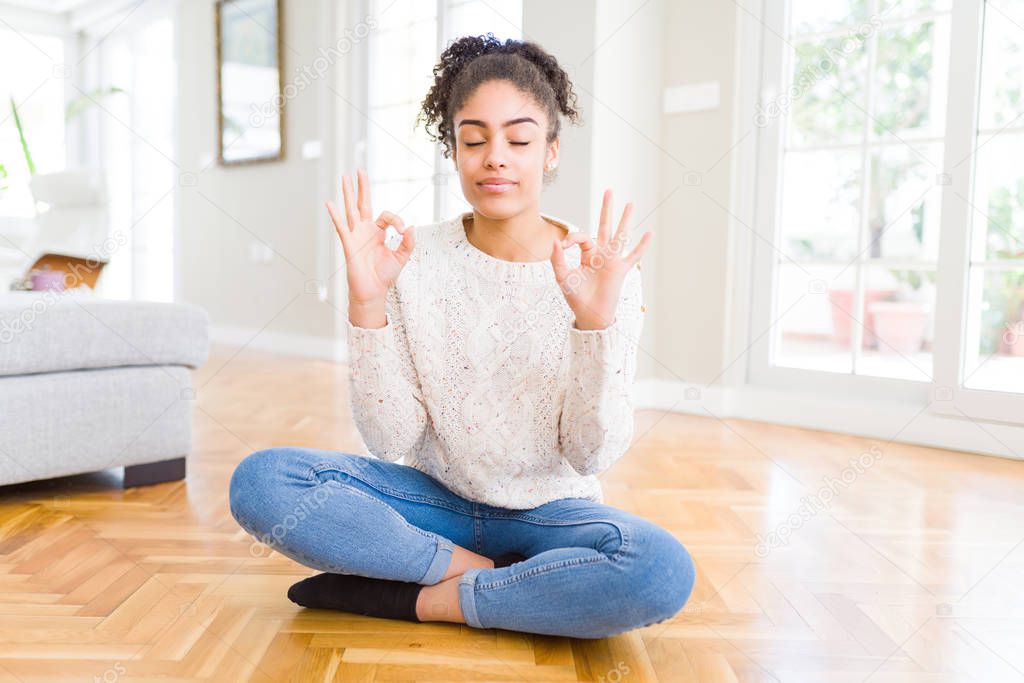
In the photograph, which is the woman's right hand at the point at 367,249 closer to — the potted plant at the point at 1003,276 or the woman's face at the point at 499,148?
the woman's face at the point at 499,148

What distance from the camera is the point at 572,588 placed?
3.39ft

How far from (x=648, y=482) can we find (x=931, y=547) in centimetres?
64

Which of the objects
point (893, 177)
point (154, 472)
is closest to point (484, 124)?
point (154, 472)

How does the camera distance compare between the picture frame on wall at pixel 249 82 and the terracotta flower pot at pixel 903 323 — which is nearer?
the picture frame on wall at pixel 249 82

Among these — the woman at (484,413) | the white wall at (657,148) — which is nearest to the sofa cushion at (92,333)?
the woman at (484,413)

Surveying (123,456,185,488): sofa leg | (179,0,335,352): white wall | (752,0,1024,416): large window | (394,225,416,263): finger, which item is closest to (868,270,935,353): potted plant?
(752,0,1024,416): large window

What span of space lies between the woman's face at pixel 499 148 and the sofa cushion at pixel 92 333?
1018mm

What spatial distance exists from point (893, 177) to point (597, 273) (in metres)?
2.62

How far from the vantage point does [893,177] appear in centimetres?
320

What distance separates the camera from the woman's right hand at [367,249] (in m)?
1.05

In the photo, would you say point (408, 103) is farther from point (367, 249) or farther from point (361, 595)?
point (361, 595)

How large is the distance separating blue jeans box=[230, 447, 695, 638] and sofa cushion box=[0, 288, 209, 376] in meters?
0.80

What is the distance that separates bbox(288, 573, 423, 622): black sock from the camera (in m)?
1.15

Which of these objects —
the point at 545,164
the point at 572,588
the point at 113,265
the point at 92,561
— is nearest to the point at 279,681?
the point at 572,588
